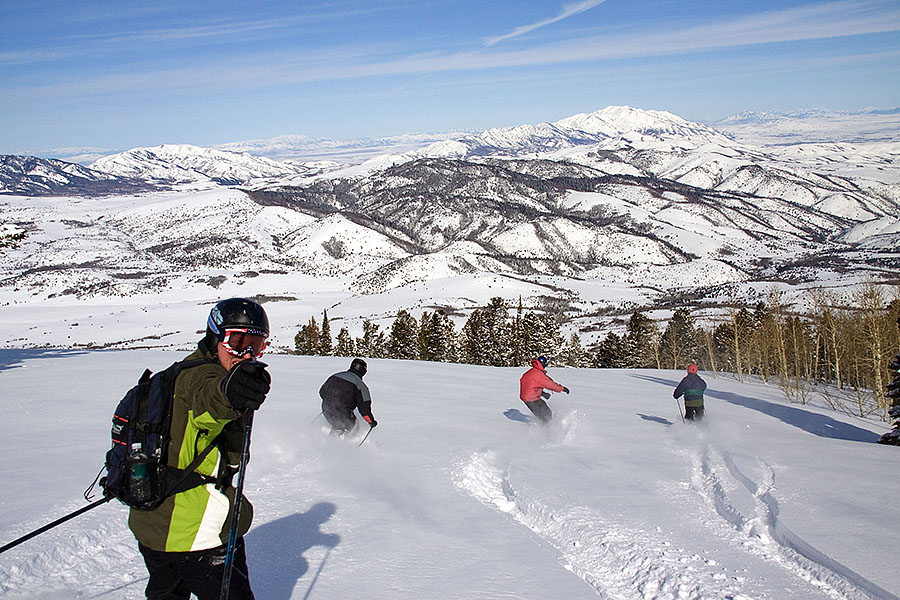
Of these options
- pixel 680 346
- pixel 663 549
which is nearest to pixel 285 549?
pixel 663 549

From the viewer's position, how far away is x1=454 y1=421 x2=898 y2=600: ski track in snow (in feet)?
19.0

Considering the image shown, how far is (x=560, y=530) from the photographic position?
7.23 meters

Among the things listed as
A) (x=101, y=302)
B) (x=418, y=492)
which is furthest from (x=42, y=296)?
(x=418, y=492)

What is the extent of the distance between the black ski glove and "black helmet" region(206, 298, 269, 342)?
0.45 meters

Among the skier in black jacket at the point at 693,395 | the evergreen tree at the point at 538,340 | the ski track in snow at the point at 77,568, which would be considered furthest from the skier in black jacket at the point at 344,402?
the evergreen tree at the point at 538,340

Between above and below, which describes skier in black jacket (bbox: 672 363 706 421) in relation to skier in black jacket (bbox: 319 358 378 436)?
below

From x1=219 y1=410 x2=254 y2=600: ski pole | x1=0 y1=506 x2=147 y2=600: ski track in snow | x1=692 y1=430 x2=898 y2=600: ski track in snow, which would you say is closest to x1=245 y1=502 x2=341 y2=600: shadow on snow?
x1=0 y1=506 x2=147 y2=600: ski track in snow

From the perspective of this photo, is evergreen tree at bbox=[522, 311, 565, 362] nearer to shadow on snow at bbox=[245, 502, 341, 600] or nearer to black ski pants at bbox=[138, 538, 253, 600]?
shadow on snow at bbox=[245, 502, 341, 600]

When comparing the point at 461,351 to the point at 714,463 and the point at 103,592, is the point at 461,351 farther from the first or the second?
the point at 103,592

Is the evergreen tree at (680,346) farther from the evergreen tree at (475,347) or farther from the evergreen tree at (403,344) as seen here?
the evergreen tree at (403,344)

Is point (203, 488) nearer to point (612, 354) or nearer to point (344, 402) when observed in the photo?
point (344, 402)

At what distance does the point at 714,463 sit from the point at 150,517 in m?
10.6

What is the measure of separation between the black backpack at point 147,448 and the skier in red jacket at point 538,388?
1031cm

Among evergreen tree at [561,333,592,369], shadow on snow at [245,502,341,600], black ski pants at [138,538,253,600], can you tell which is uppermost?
black ski pants at [138,538,253,600]
